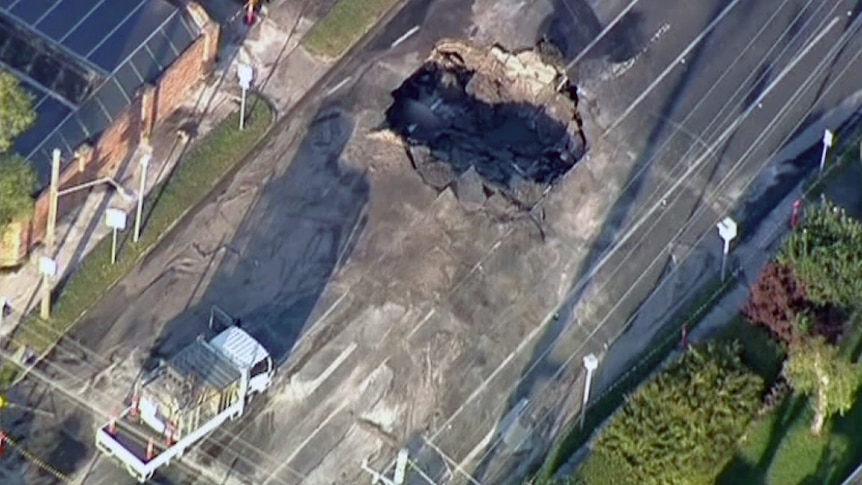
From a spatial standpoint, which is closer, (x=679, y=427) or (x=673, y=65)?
(x=679, y=427)

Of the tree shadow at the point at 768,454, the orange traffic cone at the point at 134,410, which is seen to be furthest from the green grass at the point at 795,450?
the orange traffic cone at the point at 134,410

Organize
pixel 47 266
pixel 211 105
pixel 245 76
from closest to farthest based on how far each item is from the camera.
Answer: pixel 47 266
pixel 245 76
pixel 211 105

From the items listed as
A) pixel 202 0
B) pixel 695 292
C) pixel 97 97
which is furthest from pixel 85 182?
pixel 695 292

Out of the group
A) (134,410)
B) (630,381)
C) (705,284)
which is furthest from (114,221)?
(705,284)

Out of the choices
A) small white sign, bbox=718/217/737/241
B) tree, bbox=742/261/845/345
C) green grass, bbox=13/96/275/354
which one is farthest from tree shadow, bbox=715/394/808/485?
green grass, bbox=13/96/275/354

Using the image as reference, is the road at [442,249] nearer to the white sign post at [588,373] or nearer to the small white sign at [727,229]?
the white sign post at [588,373]

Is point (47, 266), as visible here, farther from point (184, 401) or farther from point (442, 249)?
point (442, 249)
